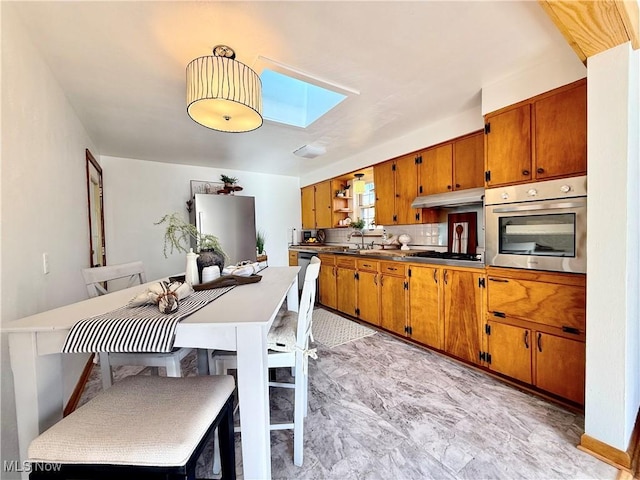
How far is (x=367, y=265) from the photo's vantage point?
3346 mm

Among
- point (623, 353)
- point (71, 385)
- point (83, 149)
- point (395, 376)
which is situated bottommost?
point (395, 376)

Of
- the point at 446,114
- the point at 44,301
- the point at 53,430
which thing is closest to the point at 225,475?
the point at 53,430

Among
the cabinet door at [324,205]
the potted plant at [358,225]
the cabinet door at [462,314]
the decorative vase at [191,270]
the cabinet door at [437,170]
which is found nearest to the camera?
the decorative vase at [191,270]

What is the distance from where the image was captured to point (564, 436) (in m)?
1.50

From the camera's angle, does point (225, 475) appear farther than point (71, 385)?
No

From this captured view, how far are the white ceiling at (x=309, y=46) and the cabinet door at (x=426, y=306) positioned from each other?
1.66 metres

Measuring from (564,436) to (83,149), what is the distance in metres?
4.58

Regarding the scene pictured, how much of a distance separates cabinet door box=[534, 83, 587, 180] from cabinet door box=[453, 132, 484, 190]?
2.06 feet

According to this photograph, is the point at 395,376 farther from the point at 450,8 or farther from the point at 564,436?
the point at 450,8

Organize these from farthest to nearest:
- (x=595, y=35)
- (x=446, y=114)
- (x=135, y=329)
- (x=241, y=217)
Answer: (x=241, y=217)
(x=446, y=114)
(x=595, y=35)
(x=135, y=329)

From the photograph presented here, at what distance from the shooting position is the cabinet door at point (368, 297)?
10.5ft

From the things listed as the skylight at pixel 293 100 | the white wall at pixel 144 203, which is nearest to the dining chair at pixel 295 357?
the skylight at pixel 293 100

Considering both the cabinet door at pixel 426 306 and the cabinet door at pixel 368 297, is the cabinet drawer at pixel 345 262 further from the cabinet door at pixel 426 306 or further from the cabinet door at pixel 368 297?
the cabinet door at pixel 426 306

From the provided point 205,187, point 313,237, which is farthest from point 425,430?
point 205,187
